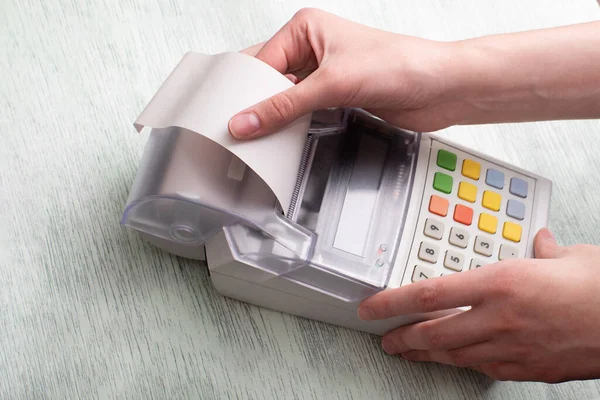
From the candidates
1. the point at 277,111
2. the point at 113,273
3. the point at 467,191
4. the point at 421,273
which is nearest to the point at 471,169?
the point at 467,191

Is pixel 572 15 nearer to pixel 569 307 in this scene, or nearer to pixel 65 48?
pixel 569 307

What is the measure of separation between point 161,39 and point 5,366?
413 mm

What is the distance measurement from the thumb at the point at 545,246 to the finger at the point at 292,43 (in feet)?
1.00

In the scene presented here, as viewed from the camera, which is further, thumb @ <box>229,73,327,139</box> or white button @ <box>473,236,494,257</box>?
white button @ <box>473,236,494,257</box>

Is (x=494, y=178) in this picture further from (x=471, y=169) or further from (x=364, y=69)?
(x=364, y=69)

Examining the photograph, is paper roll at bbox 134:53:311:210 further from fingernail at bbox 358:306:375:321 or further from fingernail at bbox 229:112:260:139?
fingernail at bbox 358:306:375:321

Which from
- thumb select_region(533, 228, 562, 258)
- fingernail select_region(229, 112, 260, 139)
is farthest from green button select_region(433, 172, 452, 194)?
fingernail select_region(229, 112, 260, 139)

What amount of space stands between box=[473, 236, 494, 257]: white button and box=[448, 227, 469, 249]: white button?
0.01m

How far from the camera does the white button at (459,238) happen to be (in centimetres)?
58

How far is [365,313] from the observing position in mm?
559

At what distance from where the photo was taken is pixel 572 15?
842mm

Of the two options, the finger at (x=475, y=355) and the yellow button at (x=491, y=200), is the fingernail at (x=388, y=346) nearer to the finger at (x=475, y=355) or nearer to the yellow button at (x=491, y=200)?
the finger at (x=475, y=355)

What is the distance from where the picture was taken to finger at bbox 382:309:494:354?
543mm

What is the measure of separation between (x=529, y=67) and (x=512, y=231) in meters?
0.17
